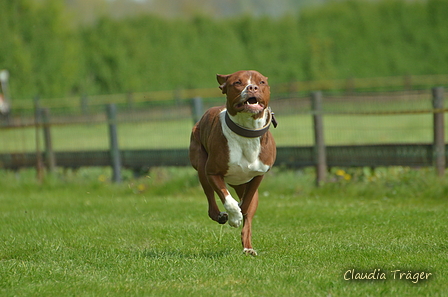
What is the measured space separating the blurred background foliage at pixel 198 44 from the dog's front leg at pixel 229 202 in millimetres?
26207

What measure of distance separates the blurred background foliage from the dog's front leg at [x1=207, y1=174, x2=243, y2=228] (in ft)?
86.0

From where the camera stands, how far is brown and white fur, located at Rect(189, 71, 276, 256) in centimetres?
573

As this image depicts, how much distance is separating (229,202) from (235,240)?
1326mm

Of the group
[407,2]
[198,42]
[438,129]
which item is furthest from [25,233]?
[407,2]

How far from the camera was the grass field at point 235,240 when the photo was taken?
520 cm

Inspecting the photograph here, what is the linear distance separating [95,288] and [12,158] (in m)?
10.5

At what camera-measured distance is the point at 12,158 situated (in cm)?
Answer: 1502

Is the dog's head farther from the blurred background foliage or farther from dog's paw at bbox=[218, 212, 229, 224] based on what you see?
the blurred background foliage

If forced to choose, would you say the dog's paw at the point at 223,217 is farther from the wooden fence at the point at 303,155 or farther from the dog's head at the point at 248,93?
the wooden fence at the point at 303,155

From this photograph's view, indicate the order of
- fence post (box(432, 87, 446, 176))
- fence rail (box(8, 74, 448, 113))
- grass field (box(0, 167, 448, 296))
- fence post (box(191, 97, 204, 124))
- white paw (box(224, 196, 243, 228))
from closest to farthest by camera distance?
grass field (box(0, 167, 448, 296)) → white paw (box(224, 196, 243, 228)) → fence post (box(432, 87, 446, 176)) → fence post (box(191, 97, 204, 124)) → fence rail (box(8, 74, 448, 113))

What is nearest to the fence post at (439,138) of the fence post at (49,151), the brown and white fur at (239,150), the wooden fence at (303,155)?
the wooden fence at (303,155)

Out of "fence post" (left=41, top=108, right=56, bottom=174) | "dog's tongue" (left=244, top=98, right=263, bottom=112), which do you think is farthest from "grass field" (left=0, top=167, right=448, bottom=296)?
"fence post" (left=41, top=108, right=56, bottom=174)

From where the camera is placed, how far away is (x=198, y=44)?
37938 millimetres

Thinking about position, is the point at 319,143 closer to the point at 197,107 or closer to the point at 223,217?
the point at 197,107
